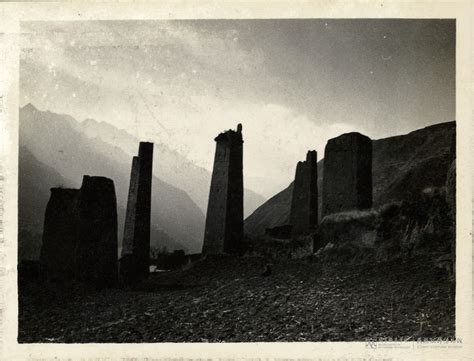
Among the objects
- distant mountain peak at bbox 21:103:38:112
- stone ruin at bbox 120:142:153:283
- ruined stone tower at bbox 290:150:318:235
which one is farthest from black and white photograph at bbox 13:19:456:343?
ruined stone tower at bbox 290:150:318:235

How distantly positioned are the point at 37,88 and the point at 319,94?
3202mm

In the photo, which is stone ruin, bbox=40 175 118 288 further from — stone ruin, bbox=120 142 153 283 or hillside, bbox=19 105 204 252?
stone ruin, bbox=120 142 153 283

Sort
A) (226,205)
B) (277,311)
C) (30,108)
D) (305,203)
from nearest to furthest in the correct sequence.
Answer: (277,311) < (30,108) < (226,205) < (305,203)

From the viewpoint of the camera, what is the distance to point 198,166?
6141mm

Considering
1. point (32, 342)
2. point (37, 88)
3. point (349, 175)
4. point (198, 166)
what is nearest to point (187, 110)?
point (198, 166)

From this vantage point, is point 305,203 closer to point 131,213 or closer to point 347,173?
point 347,173

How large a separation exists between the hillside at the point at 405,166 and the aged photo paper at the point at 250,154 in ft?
0.10

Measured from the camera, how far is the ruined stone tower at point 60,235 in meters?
5.71

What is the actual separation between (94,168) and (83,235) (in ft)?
2.68

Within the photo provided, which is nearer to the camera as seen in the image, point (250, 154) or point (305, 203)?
point (250, 154)

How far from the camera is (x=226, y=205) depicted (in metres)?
6.61

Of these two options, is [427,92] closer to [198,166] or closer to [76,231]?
[198,166]

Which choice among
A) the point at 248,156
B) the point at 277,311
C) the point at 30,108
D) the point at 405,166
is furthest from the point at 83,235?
the point at 405,166

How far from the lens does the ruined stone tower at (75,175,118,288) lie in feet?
19.1
